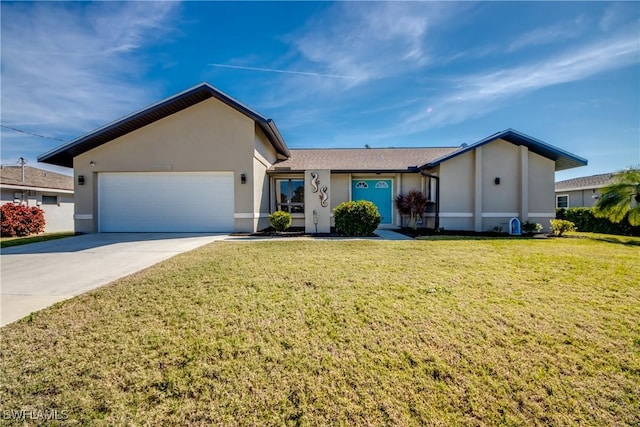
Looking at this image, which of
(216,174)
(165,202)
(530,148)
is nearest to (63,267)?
(165,202)

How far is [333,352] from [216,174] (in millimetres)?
10882

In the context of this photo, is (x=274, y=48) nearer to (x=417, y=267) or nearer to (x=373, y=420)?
(x=417, y=267)

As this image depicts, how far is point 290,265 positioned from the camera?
5832 millimetres

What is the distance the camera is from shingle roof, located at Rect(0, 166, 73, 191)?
50.9ft

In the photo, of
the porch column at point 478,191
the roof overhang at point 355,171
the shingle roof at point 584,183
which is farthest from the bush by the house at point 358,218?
the shingle roof at point 584,183

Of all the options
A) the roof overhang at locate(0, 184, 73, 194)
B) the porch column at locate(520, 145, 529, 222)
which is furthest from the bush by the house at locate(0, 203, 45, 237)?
the porch column at locate(520, 145, 529, 222)

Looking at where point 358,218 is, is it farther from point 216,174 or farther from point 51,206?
point 51,206

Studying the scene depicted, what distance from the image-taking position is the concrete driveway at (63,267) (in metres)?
4.23

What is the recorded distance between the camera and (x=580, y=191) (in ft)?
63.3

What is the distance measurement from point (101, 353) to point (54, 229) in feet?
68.8

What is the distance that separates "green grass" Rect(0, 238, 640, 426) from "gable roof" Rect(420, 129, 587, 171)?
8371mm

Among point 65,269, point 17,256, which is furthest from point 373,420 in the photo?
point 17,256

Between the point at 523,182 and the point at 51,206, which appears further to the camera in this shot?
the point at 51,206

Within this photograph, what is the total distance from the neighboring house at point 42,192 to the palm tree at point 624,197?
30.4 meters
